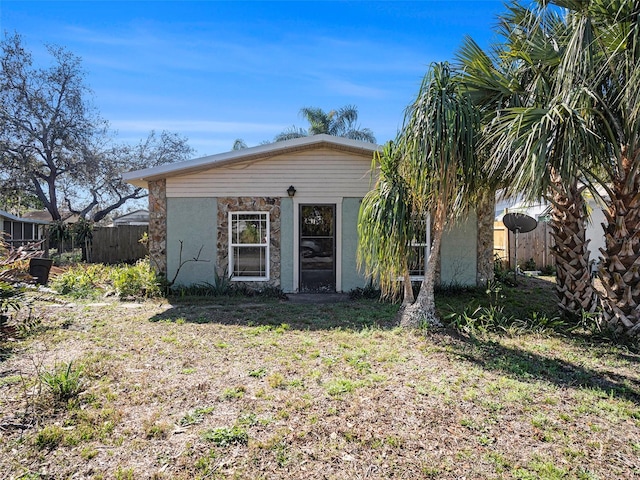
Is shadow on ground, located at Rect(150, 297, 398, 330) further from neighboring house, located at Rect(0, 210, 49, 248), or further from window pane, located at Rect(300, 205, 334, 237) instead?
neighboring house, located at Rect(0, 210, 49, 248)

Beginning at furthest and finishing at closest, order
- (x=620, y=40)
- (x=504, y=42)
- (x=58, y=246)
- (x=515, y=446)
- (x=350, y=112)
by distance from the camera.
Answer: (x=350, y=112)
(x=58, y=246)
(x=504, y=42)
(x=620, y=40)
(x=515, y=446)

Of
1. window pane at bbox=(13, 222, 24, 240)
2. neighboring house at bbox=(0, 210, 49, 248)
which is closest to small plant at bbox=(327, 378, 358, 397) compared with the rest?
neighboring house at bbox=(0, 210, 49, 248)

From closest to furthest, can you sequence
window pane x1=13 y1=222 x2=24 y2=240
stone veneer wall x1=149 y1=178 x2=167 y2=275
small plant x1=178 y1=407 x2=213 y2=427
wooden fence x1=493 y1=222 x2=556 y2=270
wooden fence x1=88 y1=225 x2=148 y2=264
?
small plant x1=178 y1=407 x2=213 y2=427
stone veneer wall x1=149 y1=178 x2=167 y2=275
wooden fence x1=493 y1=222 x2=556 y2=270
wooden fence x1=88 y1=225 x2=148 y2=264
window pane x1=13 y1=222 x2=24 y2=240

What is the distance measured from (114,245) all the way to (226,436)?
1625 cm

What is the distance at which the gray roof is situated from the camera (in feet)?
28.7

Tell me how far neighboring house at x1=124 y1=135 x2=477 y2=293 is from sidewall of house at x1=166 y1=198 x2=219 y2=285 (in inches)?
0.9

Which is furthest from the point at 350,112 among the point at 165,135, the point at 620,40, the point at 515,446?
the point at 515,446

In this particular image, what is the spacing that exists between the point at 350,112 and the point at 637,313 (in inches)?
781

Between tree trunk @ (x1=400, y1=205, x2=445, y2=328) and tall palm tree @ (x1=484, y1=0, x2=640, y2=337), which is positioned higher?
tall palm tree @ (x1=484, y1=0, x2=640, y2=337)

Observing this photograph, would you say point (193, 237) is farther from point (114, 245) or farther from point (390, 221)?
→ point (114, 245)

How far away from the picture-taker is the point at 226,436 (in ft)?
10.2

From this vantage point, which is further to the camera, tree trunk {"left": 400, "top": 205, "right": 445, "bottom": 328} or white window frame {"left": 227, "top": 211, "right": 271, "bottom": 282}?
white window frame {"left": 227, "top": 211, "right": 271, "bottom": 282}

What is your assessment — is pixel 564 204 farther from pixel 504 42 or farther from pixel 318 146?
pixel 318 146

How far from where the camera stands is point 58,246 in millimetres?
18500
